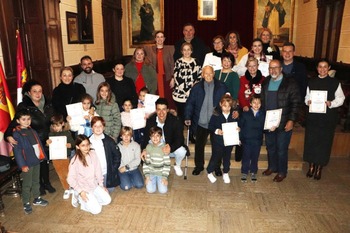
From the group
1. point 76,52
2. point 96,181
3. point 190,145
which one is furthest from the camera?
point 76,52

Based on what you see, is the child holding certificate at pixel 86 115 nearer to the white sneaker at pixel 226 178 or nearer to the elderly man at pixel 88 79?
the elderly man at pixel 88 79

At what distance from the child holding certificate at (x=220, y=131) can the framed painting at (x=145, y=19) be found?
7.88 metres

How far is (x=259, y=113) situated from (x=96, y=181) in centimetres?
257

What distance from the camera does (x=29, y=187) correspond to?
3.91 meters

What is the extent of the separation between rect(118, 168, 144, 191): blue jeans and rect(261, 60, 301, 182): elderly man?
2116 millimetres

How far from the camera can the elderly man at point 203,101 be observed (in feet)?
14.3

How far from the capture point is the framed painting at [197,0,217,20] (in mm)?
11334

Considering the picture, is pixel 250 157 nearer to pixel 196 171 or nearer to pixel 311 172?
pixel 196 171

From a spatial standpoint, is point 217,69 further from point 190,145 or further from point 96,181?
point 96,181

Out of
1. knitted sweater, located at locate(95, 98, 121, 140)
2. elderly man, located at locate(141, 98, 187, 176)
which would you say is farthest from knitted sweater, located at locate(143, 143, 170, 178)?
knitted sweater, located at locate(95, 98, 121, 140)

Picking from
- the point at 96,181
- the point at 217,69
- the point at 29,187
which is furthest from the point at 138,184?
the point at 217,69

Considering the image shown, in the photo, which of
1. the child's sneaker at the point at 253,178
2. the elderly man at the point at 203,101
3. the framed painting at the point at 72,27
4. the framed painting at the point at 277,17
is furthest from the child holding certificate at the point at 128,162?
the framed painting at the point at 277,17

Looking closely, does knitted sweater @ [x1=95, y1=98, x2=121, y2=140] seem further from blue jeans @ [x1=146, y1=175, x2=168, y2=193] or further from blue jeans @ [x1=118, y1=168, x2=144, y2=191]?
blue jeans @ [x1=146, y1=175, x2=168, y2=193]

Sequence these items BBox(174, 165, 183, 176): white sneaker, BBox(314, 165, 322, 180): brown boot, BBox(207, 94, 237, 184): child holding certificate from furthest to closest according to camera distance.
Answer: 1. BBox(174, 165, 183, 176): white sneaker
2. BBox(314, 165, 322, 180): brown boot
3. BBox(207, 94, 237, 184): child holding certificate
